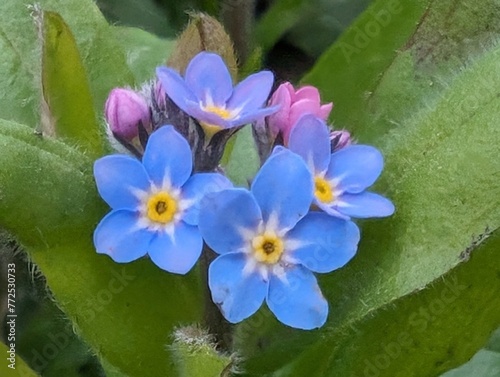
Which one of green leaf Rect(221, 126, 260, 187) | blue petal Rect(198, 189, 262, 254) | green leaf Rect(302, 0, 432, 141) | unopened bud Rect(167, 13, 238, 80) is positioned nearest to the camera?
blue petal Rect(198, 189, 262, 254)

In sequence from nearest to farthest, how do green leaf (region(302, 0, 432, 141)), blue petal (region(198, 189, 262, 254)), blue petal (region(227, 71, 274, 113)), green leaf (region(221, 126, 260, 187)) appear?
blue petal (region(198, 189, 262, 254)), blue petal (region(227, 71, 274, 113)), green leaf (region(221, 126, 260, 187)), green leaf (region(302, 0, 432, 141))

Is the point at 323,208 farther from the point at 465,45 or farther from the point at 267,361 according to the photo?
the point at 465,45

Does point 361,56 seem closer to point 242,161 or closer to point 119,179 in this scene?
point 242,161

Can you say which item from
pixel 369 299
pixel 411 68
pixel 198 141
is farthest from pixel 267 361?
pixel 411 68

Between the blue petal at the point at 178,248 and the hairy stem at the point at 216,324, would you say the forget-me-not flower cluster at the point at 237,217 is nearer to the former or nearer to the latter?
the blue petal at the point at 178,248

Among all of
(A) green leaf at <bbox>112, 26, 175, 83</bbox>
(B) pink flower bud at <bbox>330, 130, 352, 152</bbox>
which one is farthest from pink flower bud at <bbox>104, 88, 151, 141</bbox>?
(A) green leaf at <bbox>112, 26, 175, 83</bbox>

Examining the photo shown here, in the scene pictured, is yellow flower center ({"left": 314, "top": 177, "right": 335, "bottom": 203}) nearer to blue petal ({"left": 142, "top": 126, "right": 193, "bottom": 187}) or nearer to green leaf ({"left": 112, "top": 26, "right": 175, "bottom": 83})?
blue petal ({"left": 142, "top": 126, "right": 193, "bottom": 187})
